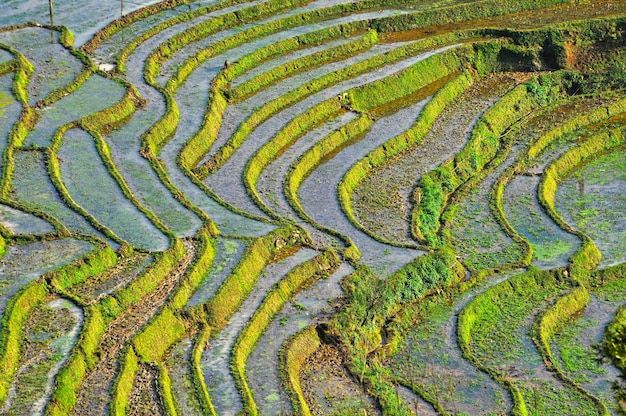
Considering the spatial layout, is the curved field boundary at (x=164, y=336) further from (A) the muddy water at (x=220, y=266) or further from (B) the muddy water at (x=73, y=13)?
(B) the muddy water at (x=73, y=13)

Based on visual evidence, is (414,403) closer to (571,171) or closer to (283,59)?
(571,171)

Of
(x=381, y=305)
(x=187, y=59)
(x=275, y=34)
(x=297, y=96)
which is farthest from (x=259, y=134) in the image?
(x=381, y=305)

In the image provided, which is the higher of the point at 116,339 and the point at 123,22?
the point at 123,22

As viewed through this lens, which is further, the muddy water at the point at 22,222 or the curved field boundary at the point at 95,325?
the muddy water at the point at 22,222

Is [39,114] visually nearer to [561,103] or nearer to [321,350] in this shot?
[321,350]

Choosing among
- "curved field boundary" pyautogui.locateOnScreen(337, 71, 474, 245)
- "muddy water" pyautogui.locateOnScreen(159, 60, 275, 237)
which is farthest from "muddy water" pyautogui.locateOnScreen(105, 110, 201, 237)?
"curved field boundary" pyautogui.locateOnScreen(337, 71, 474, 245)

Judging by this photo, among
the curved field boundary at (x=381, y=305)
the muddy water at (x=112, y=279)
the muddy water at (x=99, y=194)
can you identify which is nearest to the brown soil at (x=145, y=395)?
the muddy water at (x=112, y=279)

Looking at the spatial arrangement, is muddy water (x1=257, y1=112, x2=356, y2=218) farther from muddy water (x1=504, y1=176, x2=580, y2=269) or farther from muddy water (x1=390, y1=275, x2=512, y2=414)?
muddy water (x1=504, y1=176, x2=580, y2=269)
